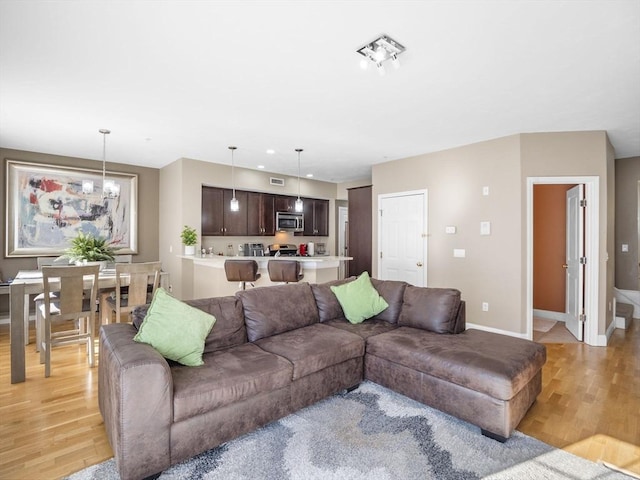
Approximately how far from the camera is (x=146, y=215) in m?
6.26

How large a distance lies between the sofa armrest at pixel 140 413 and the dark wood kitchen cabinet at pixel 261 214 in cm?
495

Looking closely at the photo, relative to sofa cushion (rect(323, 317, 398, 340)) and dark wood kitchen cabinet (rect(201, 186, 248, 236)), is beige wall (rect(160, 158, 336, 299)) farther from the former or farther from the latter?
sofa cushion (rect(323, 317, 398, 340))

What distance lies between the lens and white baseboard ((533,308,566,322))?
212 inches

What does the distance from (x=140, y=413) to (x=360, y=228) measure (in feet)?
17.7

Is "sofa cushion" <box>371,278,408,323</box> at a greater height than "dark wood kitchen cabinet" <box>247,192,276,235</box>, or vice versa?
"dark wood kitchen cabinet" <box>247,192,276,235</box>

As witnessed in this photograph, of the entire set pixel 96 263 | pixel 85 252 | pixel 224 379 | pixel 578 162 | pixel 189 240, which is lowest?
pixel 224 379

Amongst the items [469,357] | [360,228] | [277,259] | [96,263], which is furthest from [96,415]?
[360,228]

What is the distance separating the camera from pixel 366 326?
324 cm

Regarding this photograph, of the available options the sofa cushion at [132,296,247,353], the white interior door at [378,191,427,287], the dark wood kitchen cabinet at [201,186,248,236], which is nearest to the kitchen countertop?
the dark wood kitchen cabinet at [201,186,248,236]

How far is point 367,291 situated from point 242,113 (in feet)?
7.60

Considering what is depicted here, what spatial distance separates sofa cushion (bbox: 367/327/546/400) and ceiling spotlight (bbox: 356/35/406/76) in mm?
2106

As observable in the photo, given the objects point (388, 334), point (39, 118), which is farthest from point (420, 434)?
point (39, 118)

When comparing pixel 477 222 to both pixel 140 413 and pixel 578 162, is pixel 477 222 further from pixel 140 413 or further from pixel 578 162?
pixel 140 413

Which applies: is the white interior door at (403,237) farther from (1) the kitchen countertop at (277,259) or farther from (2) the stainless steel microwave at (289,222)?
(2) the stainless steel microwave at (289,222)
